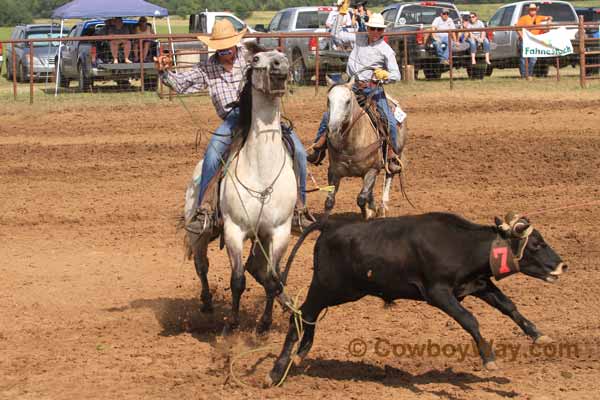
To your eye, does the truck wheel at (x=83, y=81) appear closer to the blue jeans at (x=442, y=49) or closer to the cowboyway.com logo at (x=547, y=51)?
the blue jeans at (x=442, y=49)

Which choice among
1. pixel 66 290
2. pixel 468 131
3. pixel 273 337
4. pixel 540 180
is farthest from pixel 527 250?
pixel 468 131

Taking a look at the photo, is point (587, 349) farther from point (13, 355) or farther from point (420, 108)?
point (420, 108)

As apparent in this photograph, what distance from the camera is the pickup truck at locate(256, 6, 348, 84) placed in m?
21.9

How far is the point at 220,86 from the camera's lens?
8.62 meters

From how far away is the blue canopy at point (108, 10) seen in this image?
2447 centimetres

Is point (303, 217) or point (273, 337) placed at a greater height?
point (303, 217)

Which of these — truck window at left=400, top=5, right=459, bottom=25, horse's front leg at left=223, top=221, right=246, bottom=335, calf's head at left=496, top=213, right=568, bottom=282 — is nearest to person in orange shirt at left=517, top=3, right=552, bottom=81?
truck window at left=400, top=5, right=459, bottom=25

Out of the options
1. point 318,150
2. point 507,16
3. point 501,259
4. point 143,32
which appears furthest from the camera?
point 507,16

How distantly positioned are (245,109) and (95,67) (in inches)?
608

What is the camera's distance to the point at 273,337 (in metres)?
8.21

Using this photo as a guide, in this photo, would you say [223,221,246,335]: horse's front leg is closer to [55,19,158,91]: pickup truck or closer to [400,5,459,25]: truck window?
[55,19,158,91]: pickup truck

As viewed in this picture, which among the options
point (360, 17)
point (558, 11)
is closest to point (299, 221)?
point (360, 17)

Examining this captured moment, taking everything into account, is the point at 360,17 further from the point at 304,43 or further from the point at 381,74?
the point at 381,74

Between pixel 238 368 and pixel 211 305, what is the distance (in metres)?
1.72
